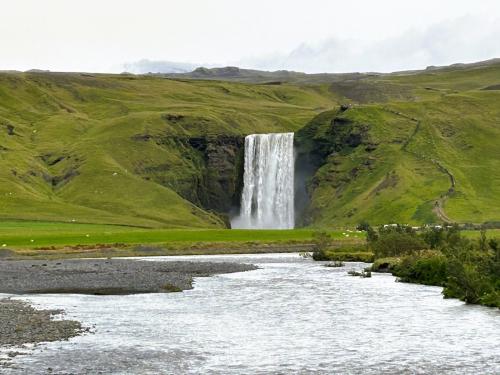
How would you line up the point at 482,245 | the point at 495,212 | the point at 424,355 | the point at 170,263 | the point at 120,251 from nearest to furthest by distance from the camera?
A: the point at 424,355 < the point at 482,245 < the point at 170,263 < the point at 120,251 < the point at 495,212

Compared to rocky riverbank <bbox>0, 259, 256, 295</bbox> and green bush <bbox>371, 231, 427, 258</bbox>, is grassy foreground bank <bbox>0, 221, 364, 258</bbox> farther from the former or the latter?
green bush <bbox>371, 231, 427, 258</bbox>

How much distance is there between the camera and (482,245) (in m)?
92.1

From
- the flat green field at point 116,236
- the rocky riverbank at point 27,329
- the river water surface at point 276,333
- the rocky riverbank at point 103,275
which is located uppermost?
the flat green field at point 116,236

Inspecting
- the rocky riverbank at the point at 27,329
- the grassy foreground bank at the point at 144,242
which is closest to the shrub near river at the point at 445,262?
the grassy foreground bank at the point at 144,242

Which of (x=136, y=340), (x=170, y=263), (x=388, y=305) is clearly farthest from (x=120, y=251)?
(x=136, y=340)

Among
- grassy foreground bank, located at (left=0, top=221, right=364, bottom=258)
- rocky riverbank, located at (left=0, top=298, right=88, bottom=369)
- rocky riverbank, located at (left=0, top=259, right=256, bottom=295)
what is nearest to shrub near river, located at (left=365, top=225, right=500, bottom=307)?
rocky riverbank, located at (left=0, top=259, right=256, bottom=295)

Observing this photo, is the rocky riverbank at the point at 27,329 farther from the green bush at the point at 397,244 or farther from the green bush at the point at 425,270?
the green bush at the point at 397,244

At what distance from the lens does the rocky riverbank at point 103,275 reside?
79.8 m

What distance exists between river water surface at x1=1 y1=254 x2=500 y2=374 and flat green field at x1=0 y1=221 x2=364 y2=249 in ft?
201

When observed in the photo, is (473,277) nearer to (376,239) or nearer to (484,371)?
(484,371)

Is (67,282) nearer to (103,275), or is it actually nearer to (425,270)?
(103,275)

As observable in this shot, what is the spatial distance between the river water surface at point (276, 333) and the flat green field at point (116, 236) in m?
61.1

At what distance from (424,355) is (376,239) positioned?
74181 mm

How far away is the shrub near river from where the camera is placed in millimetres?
68438
